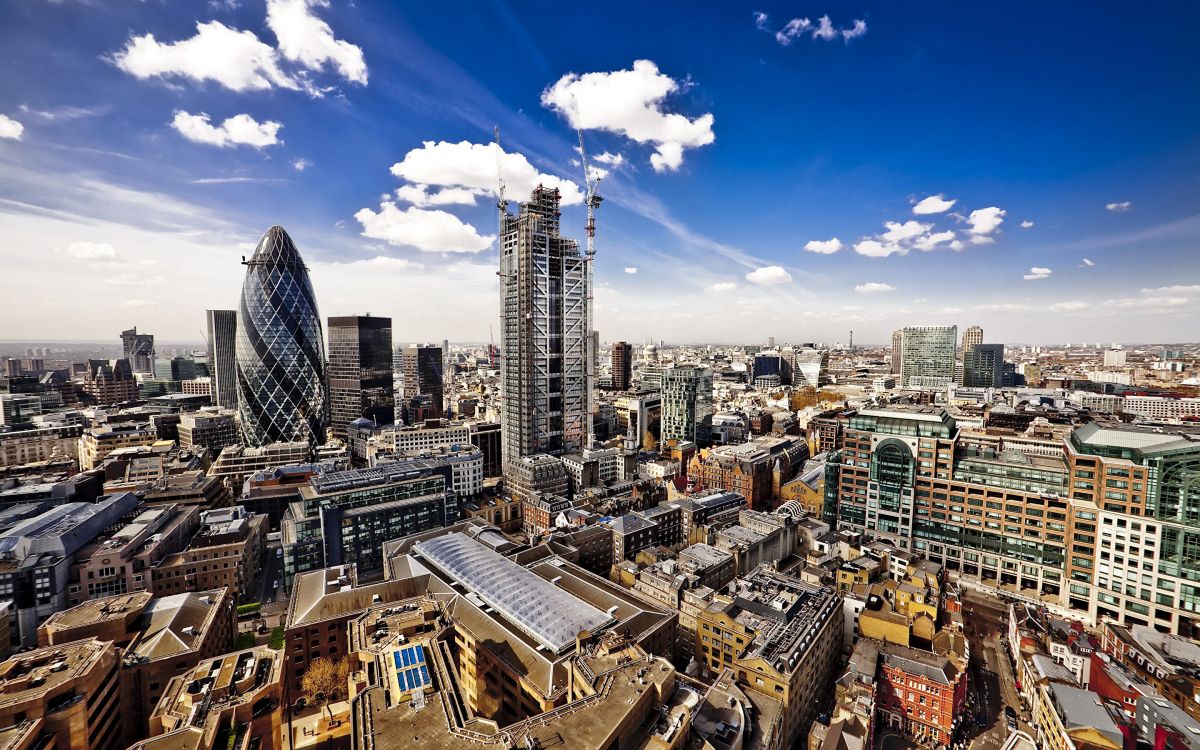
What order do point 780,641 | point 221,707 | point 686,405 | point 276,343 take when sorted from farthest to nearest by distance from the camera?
point 686,405 → point 276,343 → point 780,641 → point 221,707

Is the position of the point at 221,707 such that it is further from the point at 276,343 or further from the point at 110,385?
the point at 110,385

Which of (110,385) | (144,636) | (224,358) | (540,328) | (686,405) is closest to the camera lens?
(144,636)

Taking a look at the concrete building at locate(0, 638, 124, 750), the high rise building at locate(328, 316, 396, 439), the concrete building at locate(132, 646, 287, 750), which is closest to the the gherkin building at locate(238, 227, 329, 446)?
the high rise building at locate(328, 316, 396, 439)

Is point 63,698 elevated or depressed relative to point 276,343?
depressed

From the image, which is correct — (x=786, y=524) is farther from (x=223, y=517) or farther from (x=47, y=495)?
(x=47, y=495)

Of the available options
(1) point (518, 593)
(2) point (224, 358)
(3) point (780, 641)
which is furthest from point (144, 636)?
(2) point (224, 358)

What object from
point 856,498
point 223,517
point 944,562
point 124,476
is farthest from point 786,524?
point 124,476
